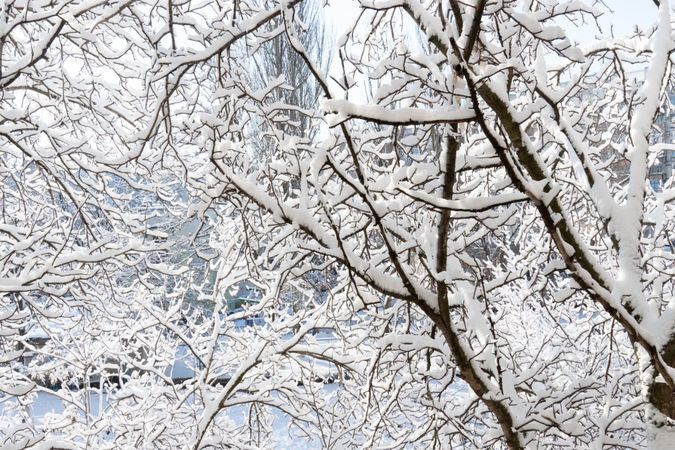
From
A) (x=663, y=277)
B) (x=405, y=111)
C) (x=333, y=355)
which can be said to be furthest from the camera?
(x=333, y=355)

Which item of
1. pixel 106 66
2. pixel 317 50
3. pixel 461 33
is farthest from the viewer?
pixel 317 50

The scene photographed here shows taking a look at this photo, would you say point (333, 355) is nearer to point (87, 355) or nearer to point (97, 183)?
point (97, 183)

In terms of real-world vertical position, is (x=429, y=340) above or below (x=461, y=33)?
below

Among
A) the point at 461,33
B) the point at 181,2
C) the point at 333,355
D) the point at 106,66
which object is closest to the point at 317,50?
the point at 106,66

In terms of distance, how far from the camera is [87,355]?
20.4 ft

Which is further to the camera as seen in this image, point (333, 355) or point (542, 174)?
point (333, 355)

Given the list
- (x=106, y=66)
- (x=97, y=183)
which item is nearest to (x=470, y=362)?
(x=97, y=183)

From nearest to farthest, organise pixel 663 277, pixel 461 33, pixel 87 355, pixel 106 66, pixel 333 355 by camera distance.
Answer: pixel 461 33, pixel 663 277, pixel 333 355, pixel 106 66, pixel 87 355

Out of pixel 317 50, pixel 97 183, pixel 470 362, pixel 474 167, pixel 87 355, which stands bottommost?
pixel 470 362

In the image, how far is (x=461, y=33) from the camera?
6.37ft

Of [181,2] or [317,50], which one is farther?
[317,50]

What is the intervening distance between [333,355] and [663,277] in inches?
103

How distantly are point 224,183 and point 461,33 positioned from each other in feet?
3.18

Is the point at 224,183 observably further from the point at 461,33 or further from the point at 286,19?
the point at 461,33
